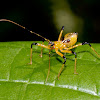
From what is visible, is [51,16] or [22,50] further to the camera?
[51,16]

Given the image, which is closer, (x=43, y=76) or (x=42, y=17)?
(x=43, y=76)

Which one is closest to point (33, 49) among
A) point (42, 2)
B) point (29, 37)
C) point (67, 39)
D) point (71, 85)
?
point (67, 39)

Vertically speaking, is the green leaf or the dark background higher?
the dark background

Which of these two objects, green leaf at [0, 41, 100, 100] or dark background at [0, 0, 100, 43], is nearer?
green leaf at [0, 41, 100, 100]

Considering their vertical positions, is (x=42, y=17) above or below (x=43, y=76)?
above

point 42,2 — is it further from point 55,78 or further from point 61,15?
point 55,78
